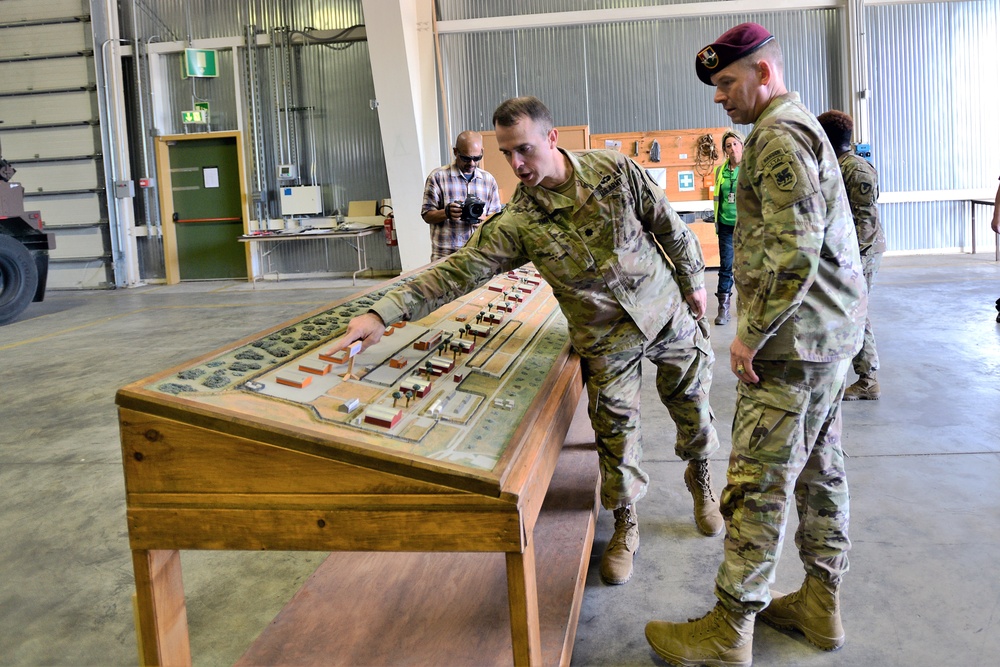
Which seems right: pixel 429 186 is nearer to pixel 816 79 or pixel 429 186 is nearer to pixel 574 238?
pixel 574 238

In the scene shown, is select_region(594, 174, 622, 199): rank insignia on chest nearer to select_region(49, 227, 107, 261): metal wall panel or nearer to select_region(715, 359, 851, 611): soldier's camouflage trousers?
select_region(715, 359, 851, 611): soldier's camouflage trousers

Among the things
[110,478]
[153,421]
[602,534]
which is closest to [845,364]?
[602,534]

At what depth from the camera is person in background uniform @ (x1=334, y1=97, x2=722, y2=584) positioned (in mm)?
2566

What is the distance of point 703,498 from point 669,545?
0.75 ft

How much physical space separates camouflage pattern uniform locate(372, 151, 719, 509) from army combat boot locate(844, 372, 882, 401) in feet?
8.38

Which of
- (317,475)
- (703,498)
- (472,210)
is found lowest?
(703,498)

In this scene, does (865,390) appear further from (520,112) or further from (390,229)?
(390,229)

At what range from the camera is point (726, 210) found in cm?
715

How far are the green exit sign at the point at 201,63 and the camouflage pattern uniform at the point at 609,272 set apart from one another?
10981 millimetres

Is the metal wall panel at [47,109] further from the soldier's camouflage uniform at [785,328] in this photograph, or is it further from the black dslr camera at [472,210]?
the soldier's camouflage uniform at [785,328]

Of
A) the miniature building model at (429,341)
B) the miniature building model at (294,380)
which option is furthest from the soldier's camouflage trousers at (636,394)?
the miniature building model at (294,380)

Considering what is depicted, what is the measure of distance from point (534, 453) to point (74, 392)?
5250 millimetres

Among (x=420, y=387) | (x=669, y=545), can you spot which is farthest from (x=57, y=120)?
(x=420, y=387)

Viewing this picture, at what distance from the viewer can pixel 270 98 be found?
1241 centimetres
